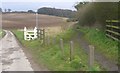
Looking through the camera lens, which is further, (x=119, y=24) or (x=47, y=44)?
(x=47, y=44)

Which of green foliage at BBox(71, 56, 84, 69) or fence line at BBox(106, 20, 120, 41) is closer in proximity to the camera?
green foliage at BBox(71, 56, 84, 69)

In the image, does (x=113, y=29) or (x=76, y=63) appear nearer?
(x=76, y=63)

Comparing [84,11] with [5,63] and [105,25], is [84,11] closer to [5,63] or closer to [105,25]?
[105,25]

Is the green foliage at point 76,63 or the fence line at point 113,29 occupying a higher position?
the fence line at point 113,29

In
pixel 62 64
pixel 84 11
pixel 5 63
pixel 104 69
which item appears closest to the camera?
pixel 104 69

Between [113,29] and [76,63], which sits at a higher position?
[113,29]

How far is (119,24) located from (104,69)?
22.5ft

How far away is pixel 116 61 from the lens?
48.6 feet

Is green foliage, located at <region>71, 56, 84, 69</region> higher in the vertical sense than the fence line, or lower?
lower

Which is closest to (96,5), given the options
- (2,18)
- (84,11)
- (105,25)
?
(105,25)

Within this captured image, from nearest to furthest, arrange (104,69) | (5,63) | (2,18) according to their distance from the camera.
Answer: (104,69), (5,63), (2,18)

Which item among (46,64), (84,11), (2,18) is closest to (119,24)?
(46,64)

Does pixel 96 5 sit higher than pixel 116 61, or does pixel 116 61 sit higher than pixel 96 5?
pixel 96 5

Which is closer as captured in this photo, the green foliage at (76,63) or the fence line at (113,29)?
the green foliage at (76,63)
